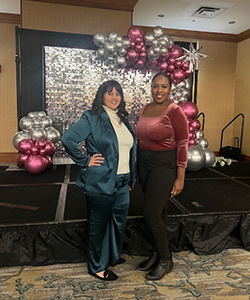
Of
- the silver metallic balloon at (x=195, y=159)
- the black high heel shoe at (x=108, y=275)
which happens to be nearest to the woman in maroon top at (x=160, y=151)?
the black high heel shoe at (x=108, y=275)

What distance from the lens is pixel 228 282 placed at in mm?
1896

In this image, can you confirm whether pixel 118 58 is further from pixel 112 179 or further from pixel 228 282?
pixel 228 282

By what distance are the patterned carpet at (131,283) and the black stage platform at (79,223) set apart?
0.12 metres

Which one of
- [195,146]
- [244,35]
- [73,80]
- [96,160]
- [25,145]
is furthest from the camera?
[244,35]

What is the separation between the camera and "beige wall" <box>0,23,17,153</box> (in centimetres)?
593

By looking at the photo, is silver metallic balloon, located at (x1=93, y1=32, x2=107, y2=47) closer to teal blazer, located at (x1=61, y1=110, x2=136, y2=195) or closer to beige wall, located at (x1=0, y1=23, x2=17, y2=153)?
beige wall, located at (x1=0, y1=23, x2=17, y2=153)

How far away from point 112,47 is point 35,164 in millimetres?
2056

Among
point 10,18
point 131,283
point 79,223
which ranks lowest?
point 131,283

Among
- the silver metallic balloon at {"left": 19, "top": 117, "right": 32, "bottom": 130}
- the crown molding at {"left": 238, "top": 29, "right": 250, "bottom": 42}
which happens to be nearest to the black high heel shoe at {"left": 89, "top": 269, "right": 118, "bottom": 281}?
the silver metallic balloon at {"left": 19, "top": 117, "right": 32, "bottom": 130}

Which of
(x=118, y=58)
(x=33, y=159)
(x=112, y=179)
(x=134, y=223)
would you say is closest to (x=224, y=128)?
(x=118, y=58)

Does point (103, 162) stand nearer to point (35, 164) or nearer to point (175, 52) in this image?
point (35, 164)

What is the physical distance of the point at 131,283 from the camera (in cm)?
186

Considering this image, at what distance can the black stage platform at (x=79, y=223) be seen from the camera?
2.10 metres

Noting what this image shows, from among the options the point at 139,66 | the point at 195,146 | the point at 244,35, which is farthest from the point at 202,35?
the point at 195,146
